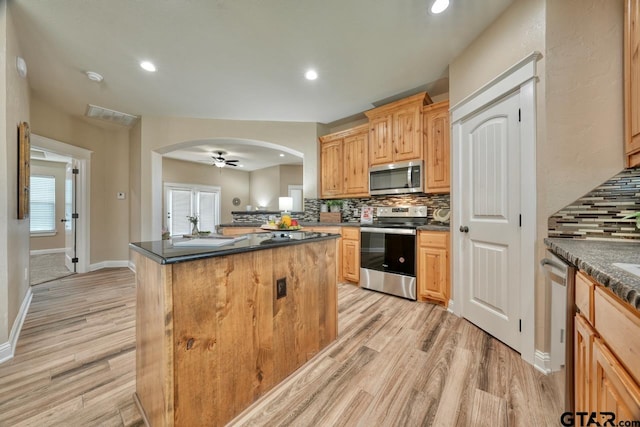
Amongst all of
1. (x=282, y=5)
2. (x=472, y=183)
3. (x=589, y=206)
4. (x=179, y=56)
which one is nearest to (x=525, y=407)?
(x=589, y=206)

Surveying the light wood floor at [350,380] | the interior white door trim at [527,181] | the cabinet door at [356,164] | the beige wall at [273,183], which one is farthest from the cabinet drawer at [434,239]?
the beige wall at [273,183]

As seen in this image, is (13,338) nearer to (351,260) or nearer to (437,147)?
(351,260)

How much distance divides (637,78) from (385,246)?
7.51 ft

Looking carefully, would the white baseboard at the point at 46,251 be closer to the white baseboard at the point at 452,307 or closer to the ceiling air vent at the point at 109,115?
the ceiling air vent at the point at 109,115

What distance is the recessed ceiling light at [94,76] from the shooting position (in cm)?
267

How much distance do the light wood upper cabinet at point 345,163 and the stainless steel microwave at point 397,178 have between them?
0.54ft

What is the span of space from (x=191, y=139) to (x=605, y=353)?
4.80 m

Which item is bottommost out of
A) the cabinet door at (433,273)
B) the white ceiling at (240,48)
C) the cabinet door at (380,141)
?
the cabinet door at (433,273)

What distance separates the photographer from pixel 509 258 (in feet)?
6.04

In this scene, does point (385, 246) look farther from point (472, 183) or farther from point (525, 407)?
point (525, 407)

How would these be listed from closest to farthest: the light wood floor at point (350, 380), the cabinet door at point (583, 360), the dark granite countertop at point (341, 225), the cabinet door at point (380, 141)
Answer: the cabinet door at point (583, 360), the light wood floor at point (350, 380), the dark granite countertop at point (341, 225), the cabinet door at point (380, 141)

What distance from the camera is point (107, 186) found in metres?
4.41

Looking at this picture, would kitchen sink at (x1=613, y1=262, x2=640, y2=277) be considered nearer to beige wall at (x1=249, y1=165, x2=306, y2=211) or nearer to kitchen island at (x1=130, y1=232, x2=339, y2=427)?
kitchen island at (x1=130, y1=232, x2=339, y2=427)

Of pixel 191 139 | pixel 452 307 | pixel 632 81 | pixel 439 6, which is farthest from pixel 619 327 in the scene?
pixel 191 139
